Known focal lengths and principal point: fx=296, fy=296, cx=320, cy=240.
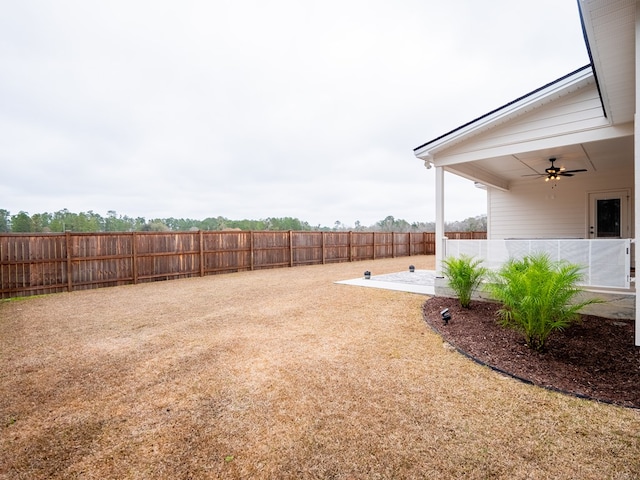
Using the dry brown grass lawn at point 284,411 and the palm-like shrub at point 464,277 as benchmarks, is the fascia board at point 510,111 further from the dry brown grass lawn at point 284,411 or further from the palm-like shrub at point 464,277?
the dry brown grass lawn at point 284,411

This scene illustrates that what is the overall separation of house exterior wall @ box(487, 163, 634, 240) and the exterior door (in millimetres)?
107

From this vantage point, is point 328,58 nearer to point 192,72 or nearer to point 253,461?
point 192,72

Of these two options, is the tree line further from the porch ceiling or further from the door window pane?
the door window pane

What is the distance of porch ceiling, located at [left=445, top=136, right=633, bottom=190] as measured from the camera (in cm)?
642

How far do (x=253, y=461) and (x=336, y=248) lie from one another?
14556mm

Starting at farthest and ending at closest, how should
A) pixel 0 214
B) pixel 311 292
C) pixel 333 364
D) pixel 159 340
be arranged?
pixel 0 214 < pixel 311 292 < pixel 159 340 < pixel 333 364

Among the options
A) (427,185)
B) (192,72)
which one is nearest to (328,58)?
(192,72)

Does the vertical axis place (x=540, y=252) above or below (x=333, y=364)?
above

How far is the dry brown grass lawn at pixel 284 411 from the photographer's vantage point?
1893 mm

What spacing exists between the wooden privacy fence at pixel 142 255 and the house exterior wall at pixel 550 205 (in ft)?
26.0

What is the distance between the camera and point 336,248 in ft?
53.8

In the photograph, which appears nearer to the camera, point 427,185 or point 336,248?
point 336,248

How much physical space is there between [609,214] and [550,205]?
55.8 inches

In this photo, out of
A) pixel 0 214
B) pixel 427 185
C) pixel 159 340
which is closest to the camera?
pixel 159 340
